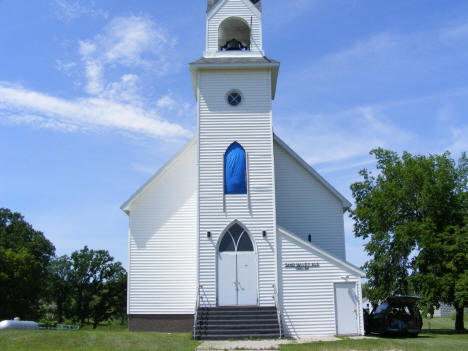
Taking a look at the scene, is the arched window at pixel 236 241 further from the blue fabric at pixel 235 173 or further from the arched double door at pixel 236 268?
the blue fabric at pixel 235 173

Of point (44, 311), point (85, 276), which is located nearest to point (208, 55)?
point (85, 276)

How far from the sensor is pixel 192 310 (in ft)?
62.8

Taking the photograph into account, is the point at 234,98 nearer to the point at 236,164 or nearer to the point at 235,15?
the point at 236,164

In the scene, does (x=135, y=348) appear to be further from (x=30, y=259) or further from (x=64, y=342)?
(x=30, y=259)

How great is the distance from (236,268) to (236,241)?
42.6 inches

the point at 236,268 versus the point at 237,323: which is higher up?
the point at 236,268

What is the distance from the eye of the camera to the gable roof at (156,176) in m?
20.3

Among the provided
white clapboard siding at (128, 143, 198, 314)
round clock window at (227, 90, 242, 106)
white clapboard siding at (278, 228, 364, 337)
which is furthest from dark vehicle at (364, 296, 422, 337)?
round clock window at (227, 90, 242, 106)

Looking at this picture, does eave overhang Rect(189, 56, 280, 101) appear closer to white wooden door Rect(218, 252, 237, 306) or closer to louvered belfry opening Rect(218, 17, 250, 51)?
louvered belfry opening Rect(218, 17, 250, 51)

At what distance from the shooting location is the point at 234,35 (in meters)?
22.7

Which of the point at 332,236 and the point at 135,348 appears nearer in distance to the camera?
the point at 135,348

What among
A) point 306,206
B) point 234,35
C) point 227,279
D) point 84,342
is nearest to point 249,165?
point 306,206

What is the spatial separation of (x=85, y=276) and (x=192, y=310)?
37.6 metres

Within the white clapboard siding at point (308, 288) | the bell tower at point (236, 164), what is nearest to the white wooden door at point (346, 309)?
the white clapboard siding at point (308, 288)
